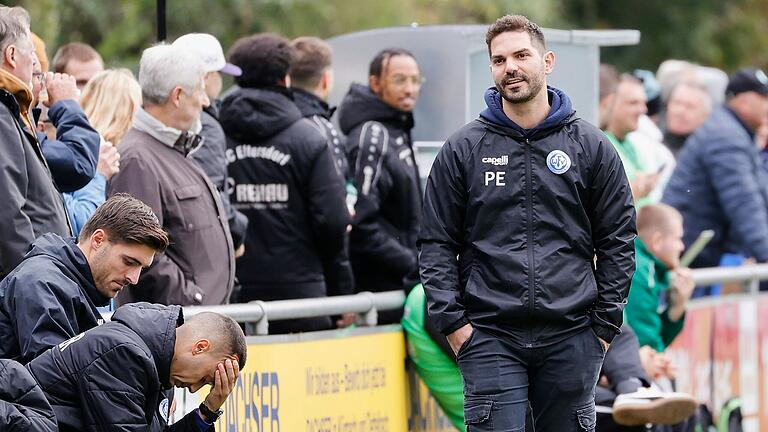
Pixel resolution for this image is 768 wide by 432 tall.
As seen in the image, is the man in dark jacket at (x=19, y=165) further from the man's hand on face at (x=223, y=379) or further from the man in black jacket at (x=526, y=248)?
the man in black jacket at (x=526, y=248)

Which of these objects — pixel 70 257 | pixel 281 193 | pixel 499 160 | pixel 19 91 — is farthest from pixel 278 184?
pixel 70 257

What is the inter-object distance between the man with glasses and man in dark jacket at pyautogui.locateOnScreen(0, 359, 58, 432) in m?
3.81

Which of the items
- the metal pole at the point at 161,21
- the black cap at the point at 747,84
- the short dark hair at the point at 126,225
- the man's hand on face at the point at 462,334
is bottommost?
the man's hand on face at the point at 462,334

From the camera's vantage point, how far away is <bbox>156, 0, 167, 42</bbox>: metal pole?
8617 millimetres

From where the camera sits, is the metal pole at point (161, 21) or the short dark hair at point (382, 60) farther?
the short dark hair at point (382, 60)

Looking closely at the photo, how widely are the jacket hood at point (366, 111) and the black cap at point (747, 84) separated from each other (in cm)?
351

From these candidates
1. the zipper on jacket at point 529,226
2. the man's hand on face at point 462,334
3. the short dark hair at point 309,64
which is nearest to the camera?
the zipper on jacket at point 529,226

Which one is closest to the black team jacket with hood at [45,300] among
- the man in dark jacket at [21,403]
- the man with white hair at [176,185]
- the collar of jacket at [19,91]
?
the man in dark jacket at [21,403]

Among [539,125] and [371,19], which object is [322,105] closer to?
[539,125]

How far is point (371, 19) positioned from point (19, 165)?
15.8 metres

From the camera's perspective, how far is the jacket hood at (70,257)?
5578 millimetres

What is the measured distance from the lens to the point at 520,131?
6551mm

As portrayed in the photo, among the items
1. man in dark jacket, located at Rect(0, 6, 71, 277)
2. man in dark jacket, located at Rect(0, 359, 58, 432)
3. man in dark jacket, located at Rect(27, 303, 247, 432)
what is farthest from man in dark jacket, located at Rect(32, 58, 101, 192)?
man in dark jacket, located at Rect(0, 359, 58, 432)

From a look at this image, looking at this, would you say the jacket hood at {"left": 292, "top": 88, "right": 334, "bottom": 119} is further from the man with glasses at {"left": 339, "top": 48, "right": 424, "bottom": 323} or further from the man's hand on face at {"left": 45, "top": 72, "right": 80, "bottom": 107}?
the man's hand on face at {"left": 45, "top": 72, "right": 80, "bottom": 107}
